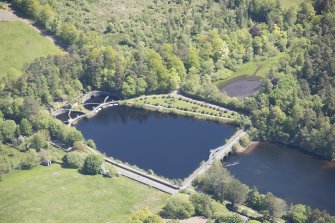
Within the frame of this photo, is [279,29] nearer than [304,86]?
No

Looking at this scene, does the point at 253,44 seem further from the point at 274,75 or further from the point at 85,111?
the point at 85,111

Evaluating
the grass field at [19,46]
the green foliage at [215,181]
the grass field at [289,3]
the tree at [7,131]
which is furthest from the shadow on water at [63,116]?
the grass field at [289,3]

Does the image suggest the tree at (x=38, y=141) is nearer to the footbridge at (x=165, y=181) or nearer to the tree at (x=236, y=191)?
the footbridge at (x=165, y=181)

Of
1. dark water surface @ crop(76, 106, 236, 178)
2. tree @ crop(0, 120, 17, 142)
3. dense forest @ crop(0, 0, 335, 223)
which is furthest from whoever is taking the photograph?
tree @ crop(0, 120, 17, 142)

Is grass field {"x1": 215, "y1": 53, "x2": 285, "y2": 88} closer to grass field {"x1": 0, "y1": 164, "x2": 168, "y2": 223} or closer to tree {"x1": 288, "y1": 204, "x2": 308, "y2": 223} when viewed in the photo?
grass field {"x1": 0, "y1": 164, "x2": 168, "y2": 223}

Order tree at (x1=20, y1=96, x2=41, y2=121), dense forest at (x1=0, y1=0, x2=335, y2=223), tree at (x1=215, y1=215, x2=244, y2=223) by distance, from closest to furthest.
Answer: tree at (x1=215, y1=215, x2=244, y2=223), dense forest at (x1=0, y1=0, x2=335, y2=223), tree at (x1=20, y1=96, x2=41, y2=121)

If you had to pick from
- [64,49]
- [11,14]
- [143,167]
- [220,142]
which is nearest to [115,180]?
[143,167]

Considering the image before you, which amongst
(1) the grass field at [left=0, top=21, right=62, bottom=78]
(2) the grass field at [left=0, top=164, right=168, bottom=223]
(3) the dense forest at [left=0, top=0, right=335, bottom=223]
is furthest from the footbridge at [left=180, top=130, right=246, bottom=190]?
(1) the grass field at [left=0, top=21, right=62, bottom=78]
